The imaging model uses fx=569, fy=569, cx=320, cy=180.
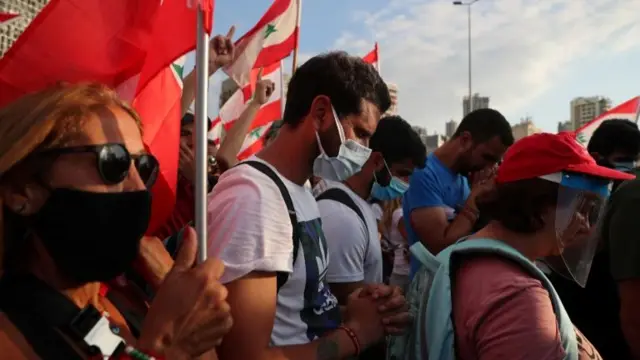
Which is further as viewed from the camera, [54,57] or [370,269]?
[370,269]

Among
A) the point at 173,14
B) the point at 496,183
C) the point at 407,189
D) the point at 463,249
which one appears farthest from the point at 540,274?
the point at 407,189

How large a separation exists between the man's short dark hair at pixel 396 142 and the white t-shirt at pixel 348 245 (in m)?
1.21

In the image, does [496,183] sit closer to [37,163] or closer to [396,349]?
[396,349]

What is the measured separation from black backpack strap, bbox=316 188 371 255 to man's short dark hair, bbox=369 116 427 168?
3.67 ft

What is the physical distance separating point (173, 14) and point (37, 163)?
726mm

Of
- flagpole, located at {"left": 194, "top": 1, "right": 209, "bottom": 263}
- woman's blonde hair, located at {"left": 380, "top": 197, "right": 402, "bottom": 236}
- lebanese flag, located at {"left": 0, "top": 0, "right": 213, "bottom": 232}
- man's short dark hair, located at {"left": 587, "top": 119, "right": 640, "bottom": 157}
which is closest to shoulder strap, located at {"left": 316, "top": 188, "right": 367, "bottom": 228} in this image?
lebanese flag, located at {"left": 0, "top": 0, "right": 213, "bottom": 232}

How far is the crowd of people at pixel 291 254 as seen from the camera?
136cm

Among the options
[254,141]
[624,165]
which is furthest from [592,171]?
[254,141]

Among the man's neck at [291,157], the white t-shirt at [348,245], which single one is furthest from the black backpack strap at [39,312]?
the white t-shirt at [348,245]

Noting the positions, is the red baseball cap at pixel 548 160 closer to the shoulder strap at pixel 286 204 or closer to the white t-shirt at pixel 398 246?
the shoulder strap at pixel 286 204

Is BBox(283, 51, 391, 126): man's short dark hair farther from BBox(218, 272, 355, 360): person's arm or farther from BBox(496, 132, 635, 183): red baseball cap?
BBox(218, 272, 355, 360): person's arm

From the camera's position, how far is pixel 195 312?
4.56 feet

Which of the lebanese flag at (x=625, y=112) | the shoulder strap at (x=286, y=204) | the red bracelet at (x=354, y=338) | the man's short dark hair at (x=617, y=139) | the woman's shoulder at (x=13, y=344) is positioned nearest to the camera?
the woman's shoulder at (x=13, y=344)

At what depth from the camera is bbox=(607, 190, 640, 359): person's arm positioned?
2.04 metres
